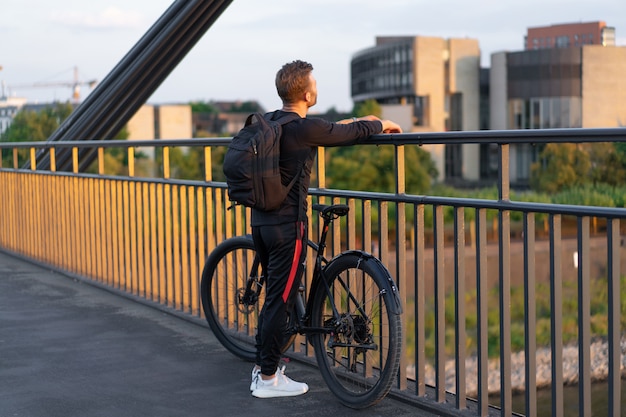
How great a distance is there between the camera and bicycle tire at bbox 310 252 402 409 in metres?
4.33

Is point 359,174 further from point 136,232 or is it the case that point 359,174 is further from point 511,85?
point 136,232

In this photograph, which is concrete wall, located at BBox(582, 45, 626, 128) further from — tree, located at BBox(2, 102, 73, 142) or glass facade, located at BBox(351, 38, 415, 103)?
tree, located at BBox(2, 102, 73, 142)

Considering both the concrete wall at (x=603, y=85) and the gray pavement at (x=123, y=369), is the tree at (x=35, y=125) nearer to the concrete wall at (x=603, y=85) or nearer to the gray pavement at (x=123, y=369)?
the concrete wall at (x=603, y=85)

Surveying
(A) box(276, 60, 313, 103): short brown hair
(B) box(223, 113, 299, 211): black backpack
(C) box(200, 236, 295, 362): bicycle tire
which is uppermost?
(A) box(276, 60, 313, 103): short brown hair

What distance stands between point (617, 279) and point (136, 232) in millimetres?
4781

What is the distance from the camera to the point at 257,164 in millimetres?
4473

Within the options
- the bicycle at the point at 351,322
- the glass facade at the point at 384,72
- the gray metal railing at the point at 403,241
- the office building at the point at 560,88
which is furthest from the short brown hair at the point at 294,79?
the glass facade at the point at 384,72

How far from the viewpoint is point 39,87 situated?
652ft

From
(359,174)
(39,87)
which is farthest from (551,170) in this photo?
(39,87)

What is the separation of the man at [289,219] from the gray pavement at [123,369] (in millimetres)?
180

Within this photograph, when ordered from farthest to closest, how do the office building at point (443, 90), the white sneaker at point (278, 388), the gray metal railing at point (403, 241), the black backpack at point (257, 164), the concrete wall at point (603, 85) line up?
1. the office building at point (443, 90)
2. the concrete wall at point (603, 85)
3. the white sneaker at point (278, 388)
4. the black backpack at point (257, 164)
5. the gray metal railing at point (403, 241)

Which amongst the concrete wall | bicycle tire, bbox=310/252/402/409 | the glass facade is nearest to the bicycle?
bicycle tire, bbox=310/252/402/409

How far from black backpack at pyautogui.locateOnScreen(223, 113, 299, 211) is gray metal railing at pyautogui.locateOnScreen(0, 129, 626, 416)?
492 mm

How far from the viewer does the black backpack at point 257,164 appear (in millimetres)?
4445
